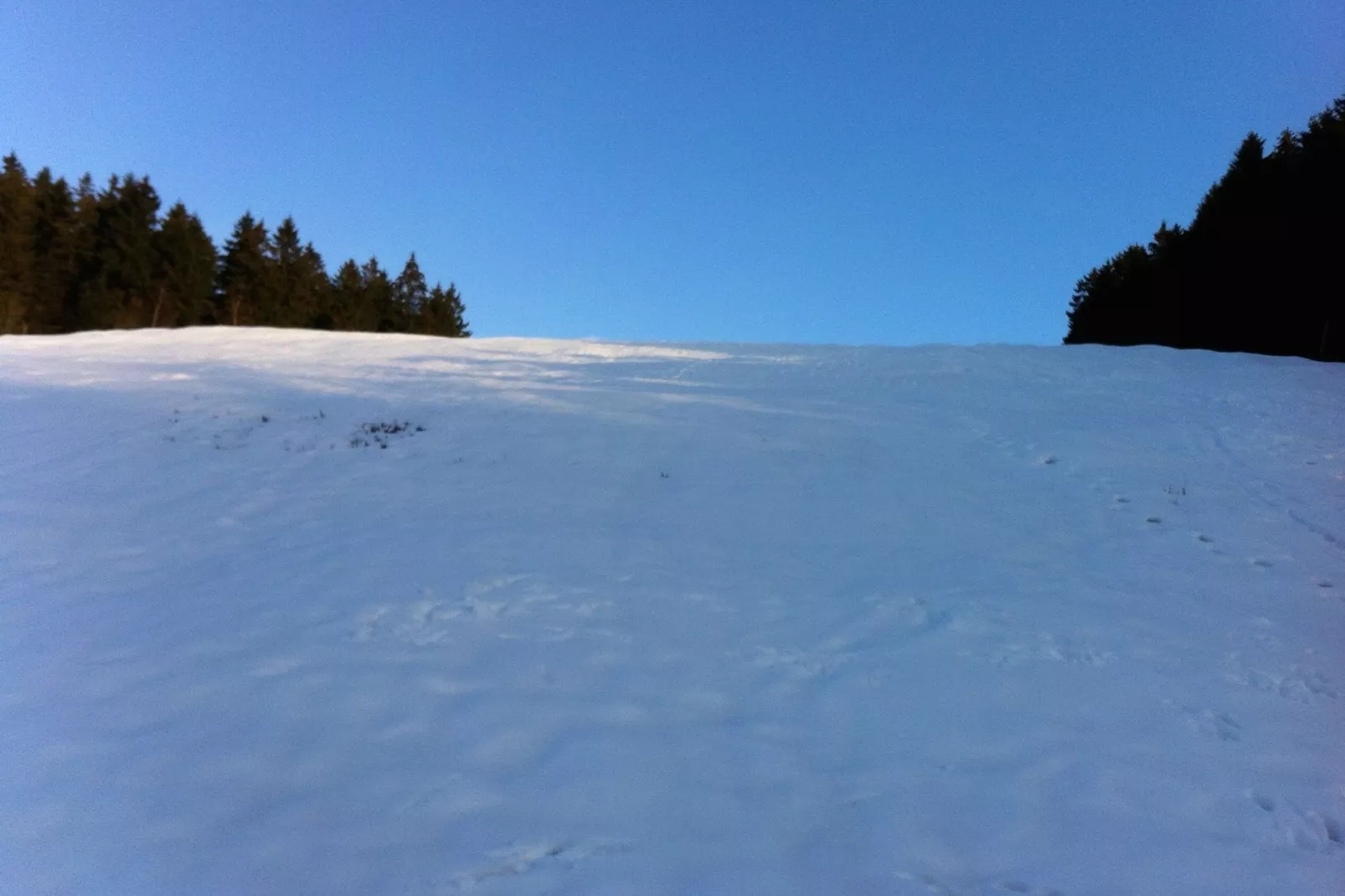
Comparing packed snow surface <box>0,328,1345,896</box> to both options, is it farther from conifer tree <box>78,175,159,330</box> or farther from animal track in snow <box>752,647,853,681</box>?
conifer tree <box>78,175,159,330</box>

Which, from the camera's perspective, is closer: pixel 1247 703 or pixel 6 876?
pixel 6 876

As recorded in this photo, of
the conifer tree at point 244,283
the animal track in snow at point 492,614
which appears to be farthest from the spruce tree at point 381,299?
the animal track in snow at point 492,614

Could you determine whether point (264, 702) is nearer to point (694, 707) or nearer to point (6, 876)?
point (6, 876)

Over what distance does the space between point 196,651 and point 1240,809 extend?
681cm

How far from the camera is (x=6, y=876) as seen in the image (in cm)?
368

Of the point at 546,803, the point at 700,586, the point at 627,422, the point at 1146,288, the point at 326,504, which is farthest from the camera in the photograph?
the point at 1146,288

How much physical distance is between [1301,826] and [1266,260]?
2960 centimetres

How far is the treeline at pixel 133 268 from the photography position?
132 ft

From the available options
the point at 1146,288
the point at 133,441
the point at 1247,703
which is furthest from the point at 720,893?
the point at 1146,288

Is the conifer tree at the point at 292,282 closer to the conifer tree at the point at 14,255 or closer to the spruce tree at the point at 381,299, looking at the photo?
the spruce tree at the point at 381,299

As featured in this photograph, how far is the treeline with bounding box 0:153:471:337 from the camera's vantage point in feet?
132

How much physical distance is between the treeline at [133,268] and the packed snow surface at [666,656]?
117ft

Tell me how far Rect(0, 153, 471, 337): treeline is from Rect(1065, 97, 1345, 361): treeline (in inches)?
1823

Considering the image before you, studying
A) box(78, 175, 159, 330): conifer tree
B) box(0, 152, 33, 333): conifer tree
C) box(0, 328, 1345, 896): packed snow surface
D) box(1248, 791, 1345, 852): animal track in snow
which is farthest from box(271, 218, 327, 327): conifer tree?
box(1248, 791, 1345, 852): animal track in snow
